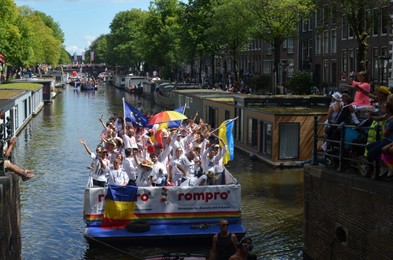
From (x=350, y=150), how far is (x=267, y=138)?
1725 cm

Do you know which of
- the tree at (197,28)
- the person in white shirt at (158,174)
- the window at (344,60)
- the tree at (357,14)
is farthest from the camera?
the tree at (197,28)

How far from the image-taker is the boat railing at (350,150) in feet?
39.4

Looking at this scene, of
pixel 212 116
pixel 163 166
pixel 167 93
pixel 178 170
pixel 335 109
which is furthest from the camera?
pixel 167 93

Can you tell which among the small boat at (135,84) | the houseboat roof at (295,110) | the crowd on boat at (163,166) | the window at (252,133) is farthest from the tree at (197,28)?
the crowd on boat at (163,166)

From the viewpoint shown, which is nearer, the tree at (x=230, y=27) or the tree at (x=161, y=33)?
the tree at (x=230, y=27)

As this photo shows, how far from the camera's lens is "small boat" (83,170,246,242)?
1598 cm

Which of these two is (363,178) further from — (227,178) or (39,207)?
(39,207)

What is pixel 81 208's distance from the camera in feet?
73.5

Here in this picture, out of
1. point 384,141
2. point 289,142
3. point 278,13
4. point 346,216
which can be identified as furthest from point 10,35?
point 384,141

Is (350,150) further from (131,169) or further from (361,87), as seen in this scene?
(131,169)

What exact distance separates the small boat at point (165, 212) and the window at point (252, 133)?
15686mm

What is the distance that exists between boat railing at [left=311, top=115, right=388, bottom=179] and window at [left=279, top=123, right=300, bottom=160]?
15029 millimetres

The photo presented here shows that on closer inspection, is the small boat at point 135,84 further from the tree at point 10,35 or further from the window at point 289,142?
the window at point 289,142

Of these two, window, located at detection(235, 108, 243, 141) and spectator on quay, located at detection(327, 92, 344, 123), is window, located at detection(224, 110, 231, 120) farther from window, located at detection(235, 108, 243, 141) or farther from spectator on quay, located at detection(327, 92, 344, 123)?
spectator on quay, located at detection(327, 92, 344, 123)
